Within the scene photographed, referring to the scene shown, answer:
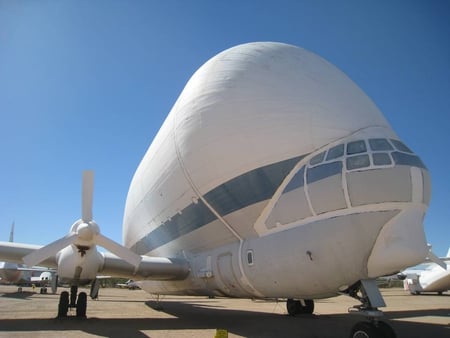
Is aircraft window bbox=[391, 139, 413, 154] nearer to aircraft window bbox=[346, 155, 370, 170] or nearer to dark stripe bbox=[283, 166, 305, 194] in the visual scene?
aircraft window bbox=[346, 155, 370, 170]

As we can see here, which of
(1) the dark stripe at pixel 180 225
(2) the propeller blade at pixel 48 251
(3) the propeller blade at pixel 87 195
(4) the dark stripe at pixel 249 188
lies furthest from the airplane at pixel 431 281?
(2) the propeller blade at pixel 48 251

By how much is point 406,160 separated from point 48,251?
10.3m

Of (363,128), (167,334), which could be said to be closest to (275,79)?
(363,128)

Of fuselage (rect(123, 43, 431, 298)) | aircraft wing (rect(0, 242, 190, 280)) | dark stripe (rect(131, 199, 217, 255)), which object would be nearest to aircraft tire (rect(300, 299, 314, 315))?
fuselage (rect(123, 43, 431, 298))

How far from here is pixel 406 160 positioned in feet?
28.1

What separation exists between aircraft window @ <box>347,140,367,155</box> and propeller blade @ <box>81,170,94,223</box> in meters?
8.31

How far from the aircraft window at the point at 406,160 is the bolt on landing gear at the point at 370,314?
2698 millimetres

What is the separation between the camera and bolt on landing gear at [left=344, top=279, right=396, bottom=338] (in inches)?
294

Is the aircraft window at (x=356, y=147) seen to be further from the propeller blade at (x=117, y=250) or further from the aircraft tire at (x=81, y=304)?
the aircraft tire at (x=81, y=304)

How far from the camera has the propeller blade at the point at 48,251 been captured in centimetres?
1145

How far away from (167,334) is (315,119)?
Answer: 7182 millimetres

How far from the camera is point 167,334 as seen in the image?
10.6 m

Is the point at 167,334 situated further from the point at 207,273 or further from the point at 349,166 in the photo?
the point at 349,166

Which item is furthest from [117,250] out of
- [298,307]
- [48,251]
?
[298,307]
